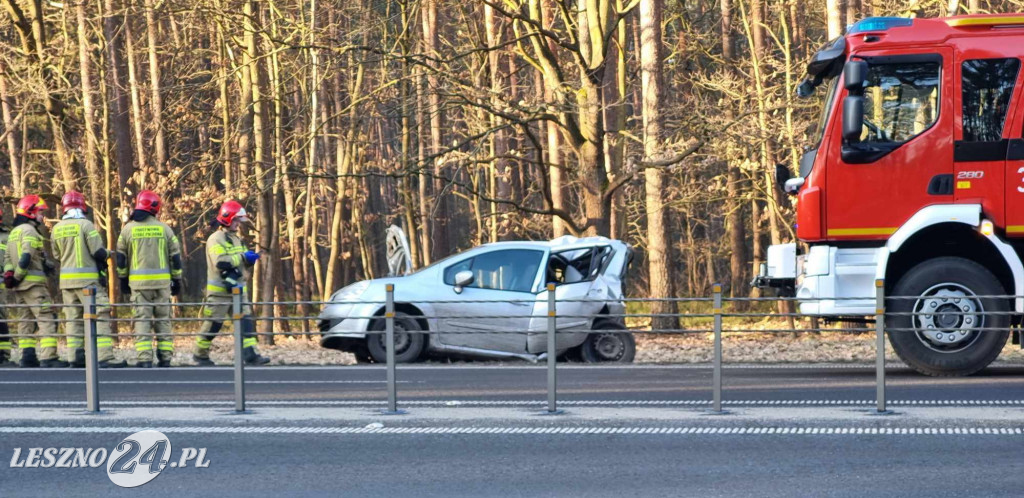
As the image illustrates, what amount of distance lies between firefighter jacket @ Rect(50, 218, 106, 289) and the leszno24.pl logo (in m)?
6.62

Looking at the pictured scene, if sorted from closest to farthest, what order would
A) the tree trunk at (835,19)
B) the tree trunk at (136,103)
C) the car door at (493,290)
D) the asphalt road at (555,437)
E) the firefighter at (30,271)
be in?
the asphalt road at (555,437), the car door at (493,290), the firefighter at (30,271), the tree trunk at (835,19), the tree trunk at (136,103)

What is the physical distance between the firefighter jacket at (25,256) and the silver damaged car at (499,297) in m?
3.75

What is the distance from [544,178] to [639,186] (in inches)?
550

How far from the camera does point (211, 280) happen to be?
49.1ft

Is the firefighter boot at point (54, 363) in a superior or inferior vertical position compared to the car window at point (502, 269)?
inferior

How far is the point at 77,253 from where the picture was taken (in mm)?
14883

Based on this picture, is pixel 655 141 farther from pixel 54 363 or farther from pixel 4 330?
pixel 4 330

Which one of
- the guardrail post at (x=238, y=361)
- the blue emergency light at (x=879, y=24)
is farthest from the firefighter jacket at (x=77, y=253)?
the blue emergency light at (x=879, y=24)

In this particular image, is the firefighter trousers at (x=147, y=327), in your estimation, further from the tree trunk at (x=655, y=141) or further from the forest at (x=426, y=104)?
the tree trunk at (x=655, y=141)


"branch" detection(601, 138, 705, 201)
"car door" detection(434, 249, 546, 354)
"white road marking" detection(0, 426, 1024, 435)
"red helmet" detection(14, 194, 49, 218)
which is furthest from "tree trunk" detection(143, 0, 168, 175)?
"white road marking" detection(0, 426, 1024, 435)

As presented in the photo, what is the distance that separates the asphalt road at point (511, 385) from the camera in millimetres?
10938

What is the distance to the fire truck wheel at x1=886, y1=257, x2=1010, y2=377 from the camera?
38.4ft

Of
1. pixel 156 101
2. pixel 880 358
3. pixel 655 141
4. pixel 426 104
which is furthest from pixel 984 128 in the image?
pixel 156 101

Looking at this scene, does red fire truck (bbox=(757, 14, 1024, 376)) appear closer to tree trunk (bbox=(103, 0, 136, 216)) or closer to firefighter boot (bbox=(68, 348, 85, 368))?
firefighter boot (bbox=(68, 348, 85, 368))
